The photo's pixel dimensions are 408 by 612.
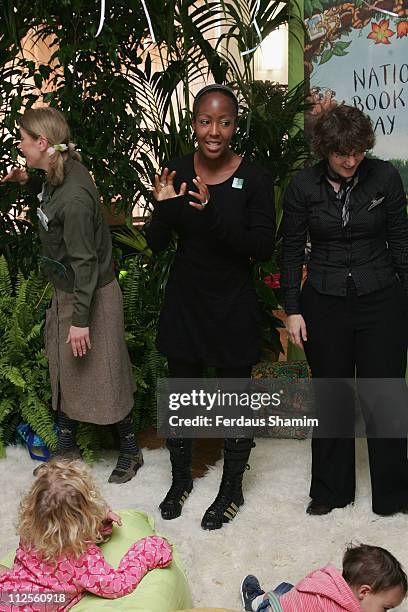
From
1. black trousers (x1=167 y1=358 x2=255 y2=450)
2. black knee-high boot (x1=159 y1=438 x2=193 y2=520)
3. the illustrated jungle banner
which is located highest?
the illustrated jungle banner

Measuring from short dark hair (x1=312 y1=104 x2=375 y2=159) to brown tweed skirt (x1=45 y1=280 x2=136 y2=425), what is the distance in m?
1.07

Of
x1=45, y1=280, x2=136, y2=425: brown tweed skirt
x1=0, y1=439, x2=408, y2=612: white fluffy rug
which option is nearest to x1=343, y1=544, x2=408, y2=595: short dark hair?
x1=0, y1=439, x2=408, y2=612: white fluffy rug

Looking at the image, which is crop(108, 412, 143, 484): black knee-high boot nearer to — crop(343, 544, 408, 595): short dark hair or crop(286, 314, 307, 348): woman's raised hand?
crop(286, 314, 307, 348): woman's raised hand

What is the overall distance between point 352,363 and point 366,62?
1.63 metres

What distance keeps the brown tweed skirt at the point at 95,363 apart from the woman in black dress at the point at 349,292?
2.43ft

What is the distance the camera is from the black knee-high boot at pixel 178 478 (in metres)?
3.10

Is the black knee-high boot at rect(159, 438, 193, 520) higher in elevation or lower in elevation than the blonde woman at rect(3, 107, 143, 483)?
lower

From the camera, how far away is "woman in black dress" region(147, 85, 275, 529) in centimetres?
274

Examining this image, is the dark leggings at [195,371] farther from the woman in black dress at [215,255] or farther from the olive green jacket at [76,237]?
the olive green jacket at [76,237]

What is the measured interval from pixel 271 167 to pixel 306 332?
1.07 metres

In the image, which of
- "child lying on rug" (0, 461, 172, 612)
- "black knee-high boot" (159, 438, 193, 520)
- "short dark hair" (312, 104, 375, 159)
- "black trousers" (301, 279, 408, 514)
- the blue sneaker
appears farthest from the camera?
"black knee-high boot" (159, 438, 193, 520)

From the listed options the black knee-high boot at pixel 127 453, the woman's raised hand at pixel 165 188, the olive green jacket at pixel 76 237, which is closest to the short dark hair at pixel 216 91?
the woman's raised hand at pixel 165 188

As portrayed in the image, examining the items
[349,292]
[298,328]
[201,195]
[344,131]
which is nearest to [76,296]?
[201,195]

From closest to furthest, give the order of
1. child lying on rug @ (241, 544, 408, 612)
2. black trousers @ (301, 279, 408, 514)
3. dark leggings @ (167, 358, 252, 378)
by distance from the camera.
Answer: child lying on rug @ (241, 544, 408, 612)
black trousers @ (301, 279, 408, 514)
dark leggings @ (167, 358, 252, 378)
